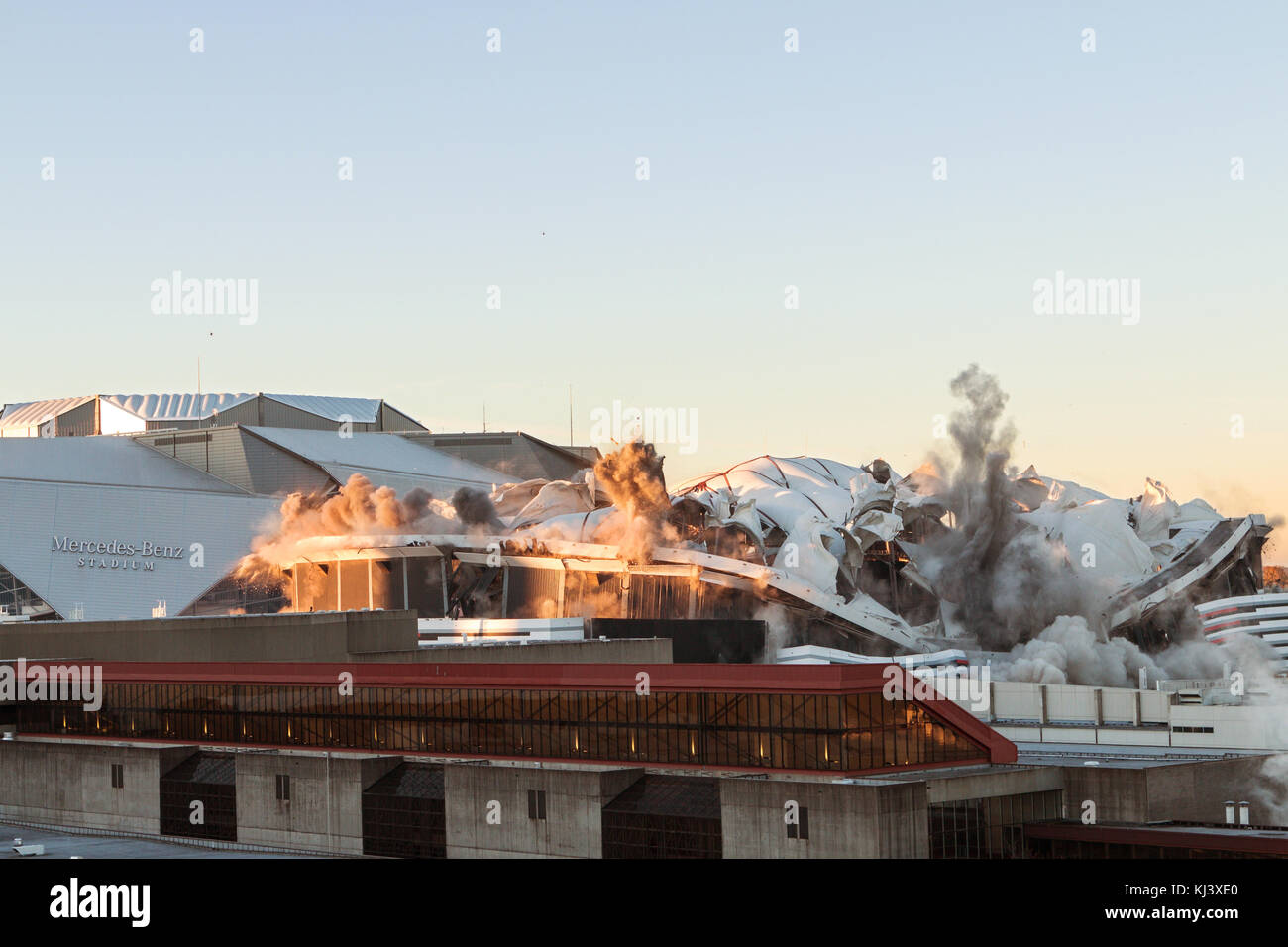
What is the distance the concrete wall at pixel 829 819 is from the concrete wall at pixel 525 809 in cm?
378

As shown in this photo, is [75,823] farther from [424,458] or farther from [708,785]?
[424,458]

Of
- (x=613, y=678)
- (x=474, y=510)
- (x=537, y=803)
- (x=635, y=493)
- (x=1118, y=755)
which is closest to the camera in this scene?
(x=537, y=803)

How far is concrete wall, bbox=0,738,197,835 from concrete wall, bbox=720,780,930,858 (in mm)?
21923

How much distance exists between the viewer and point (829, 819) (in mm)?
35938

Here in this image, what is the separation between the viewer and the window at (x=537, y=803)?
41250 millimetres

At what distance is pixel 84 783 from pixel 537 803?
20344 millimetres

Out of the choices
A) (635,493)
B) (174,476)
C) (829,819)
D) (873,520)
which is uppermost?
(174,476)

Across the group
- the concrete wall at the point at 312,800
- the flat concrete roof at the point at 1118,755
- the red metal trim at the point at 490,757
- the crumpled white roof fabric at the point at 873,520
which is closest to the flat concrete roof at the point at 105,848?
the concrete wall at the point at 312,800

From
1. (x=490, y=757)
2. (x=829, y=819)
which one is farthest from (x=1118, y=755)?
(x=490, y=757)

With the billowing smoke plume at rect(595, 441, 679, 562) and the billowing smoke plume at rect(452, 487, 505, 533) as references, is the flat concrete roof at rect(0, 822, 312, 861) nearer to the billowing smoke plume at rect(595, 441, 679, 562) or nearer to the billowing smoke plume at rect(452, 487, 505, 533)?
the billowing smoke plume at rect(595, 441, 679, 562)

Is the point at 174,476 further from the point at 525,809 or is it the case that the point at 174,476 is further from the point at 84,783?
the point at 525,809

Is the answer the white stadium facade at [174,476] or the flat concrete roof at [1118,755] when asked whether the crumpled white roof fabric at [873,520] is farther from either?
the flat concrete roof at [1118,755]
